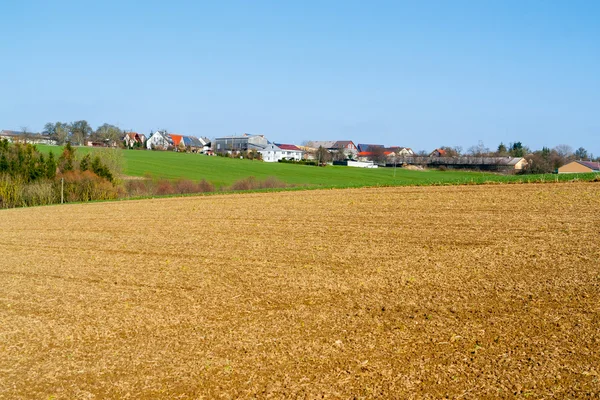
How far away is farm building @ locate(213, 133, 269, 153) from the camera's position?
565ft

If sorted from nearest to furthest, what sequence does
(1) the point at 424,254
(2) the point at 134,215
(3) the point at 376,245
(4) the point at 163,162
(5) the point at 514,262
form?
(5) the point at 514,262, (1) the point at 424,254, (3) the point at 376,245, (2) the point at 134,215, (4) the point at 163,162

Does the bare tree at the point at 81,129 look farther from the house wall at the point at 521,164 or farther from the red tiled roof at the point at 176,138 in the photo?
the house wall at the point at 521,164

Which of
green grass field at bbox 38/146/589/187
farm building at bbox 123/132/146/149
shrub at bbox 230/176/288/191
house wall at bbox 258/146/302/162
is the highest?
farm building at bbox 123/132/146/149

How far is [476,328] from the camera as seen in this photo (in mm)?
11438

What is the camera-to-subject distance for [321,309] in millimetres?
13500

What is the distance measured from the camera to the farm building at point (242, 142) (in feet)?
565

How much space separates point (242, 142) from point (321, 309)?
16889cm

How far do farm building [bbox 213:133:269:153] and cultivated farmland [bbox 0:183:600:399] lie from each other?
482 ft

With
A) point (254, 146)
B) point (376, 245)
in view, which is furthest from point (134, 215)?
point (254, 146)

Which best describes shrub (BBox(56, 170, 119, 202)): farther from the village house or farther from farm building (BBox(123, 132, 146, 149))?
farm building (BBox(123, 132, 146, 149))

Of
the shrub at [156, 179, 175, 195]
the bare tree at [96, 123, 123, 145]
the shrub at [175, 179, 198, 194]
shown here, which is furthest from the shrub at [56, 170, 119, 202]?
the bare tree at [96, 123, 123, 145]

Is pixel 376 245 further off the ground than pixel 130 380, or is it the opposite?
pixel 376 245

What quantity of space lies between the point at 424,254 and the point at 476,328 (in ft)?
22.0

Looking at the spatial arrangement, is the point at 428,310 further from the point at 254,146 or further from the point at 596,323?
the point at 254,146
